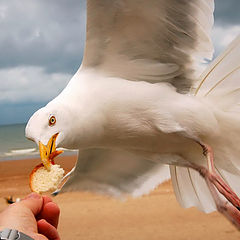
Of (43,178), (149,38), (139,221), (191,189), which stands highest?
(149,38)

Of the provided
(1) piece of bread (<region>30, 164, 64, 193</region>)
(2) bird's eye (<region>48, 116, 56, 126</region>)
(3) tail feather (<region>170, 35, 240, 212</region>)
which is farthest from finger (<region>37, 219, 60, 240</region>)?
(3) tail feather (<region>170, 35, 240, 212</region>)

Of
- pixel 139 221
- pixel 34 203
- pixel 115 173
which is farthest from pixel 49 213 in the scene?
pixel 139 221

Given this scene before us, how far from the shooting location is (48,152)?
2.76 feet

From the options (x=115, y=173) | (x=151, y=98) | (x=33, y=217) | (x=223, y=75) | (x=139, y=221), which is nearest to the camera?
(x=33, y=217)

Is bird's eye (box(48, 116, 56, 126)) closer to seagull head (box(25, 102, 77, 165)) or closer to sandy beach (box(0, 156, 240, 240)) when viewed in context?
seagull head (box(25, 102, 77, 165))

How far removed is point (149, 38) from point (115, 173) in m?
0.44

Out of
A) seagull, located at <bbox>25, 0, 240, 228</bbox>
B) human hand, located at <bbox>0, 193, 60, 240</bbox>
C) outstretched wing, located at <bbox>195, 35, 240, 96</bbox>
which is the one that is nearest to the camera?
human hand, located at <bbox>0, 193, 60, 240</bbox>

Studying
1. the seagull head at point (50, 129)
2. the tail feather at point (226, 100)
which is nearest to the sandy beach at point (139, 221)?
the tail feather at point (226, 100)

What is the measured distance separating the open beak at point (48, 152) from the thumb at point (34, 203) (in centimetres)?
13

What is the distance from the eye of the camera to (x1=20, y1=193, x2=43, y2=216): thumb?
2.17 ft

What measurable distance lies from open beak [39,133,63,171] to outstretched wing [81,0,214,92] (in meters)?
0.27

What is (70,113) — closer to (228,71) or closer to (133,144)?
(133,144)

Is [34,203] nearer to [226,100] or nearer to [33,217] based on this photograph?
[33,217]

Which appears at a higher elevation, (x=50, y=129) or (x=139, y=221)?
(x=50, y=129)
